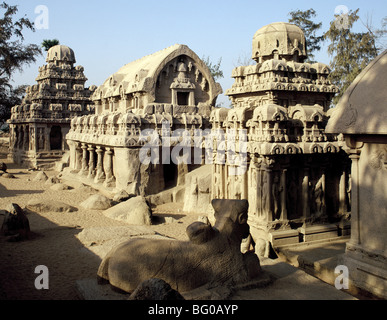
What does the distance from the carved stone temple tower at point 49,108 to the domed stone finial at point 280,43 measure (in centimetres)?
1667

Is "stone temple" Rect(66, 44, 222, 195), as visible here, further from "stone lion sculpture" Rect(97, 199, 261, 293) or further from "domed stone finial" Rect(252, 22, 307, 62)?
"stone lion sculpture" Rect(97, 199, 261, 293)

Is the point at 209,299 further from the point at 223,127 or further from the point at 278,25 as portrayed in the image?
the point at 278,25

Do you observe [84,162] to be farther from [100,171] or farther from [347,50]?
[347,50]

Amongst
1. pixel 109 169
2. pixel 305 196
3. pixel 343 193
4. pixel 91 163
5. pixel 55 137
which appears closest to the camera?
pixel 305 196

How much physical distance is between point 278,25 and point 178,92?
663 centimetres

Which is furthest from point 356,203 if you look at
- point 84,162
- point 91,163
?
point 84,162

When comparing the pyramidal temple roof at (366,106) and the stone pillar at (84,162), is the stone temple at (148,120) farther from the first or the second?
the pyramidal temple roof at (366,106)

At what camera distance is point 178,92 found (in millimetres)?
17750

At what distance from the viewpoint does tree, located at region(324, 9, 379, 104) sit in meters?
22.7

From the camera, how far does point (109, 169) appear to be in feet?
55.7

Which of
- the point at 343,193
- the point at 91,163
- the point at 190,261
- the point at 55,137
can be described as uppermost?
the point at 55,137

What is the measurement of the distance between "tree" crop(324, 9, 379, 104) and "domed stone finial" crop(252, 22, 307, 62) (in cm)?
1129

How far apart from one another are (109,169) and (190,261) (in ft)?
40.8
